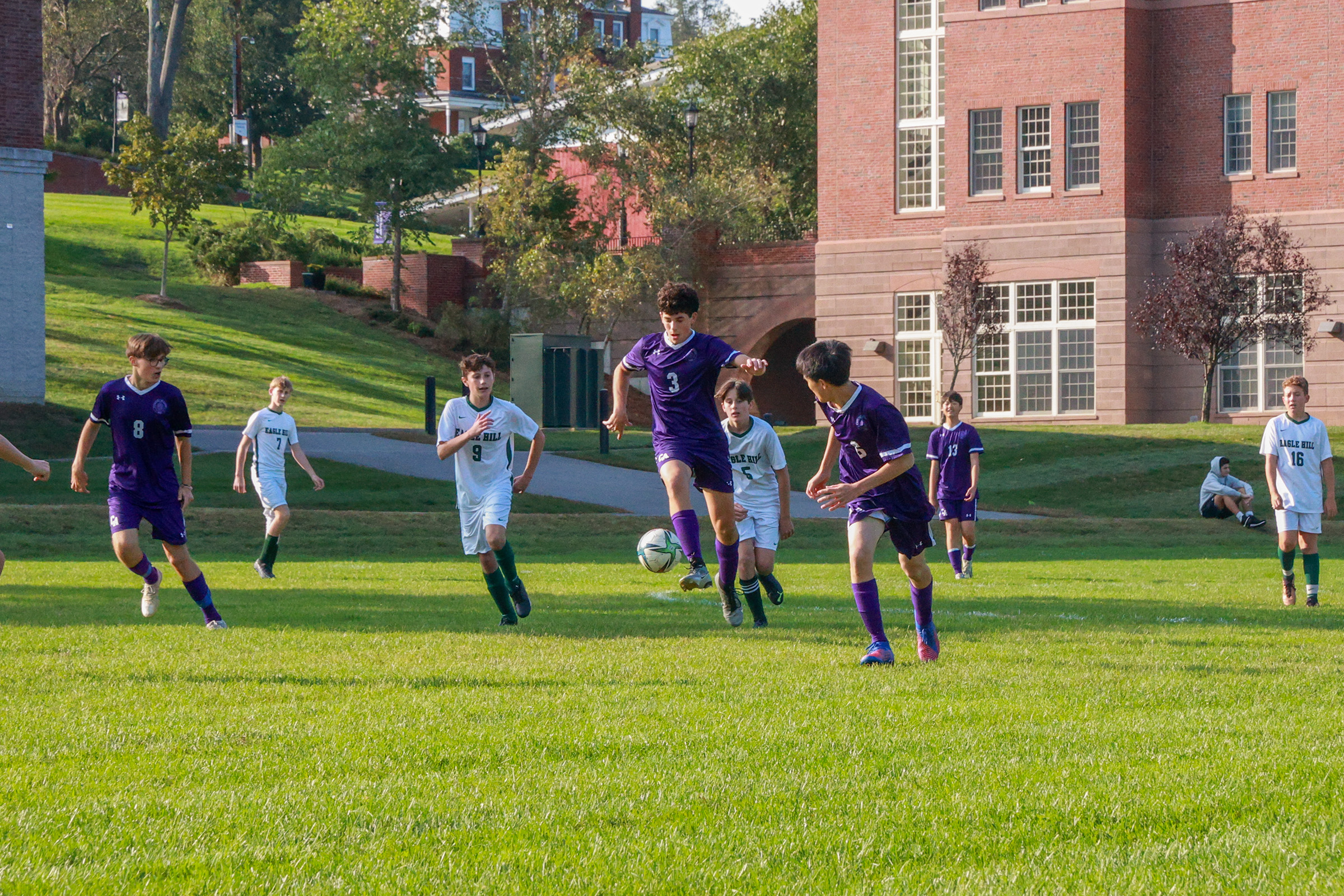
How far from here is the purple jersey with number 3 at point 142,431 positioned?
11070 mm

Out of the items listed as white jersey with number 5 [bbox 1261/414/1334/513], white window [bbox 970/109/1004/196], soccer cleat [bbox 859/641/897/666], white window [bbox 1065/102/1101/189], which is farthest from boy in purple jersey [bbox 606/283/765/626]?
white window [bbox 970/109/1004/196]

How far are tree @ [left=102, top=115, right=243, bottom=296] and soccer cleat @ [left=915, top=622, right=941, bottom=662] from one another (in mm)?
44811

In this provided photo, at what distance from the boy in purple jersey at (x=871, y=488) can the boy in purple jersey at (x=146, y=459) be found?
15.6 feet

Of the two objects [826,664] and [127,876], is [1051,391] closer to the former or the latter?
[826,664]

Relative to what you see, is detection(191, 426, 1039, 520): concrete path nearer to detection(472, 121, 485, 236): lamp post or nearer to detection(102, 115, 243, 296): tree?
detection(102, 115, 243, 296): tree

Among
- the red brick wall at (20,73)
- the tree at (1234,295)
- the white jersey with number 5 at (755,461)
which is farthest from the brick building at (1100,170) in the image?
the white jersey with number 5 at (755,461)

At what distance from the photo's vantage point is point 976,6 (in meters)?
43.0

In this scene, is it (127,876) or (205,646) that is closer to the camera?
(127,876)

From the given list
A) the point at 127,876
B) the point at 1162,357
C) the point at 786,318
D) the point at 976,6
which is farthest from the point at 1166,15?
the point at 127,876

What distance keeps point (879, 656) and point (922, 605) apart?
0.44m

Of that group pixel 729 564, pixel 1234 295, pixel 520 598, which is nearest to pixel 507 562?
pixel 520 598

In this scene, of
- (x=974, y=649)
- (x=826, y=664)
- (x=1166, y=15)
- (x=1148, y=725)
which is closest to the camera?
(x=1148, y=725)

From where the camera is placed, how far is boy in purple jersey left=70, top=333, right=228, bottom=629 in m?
11.1

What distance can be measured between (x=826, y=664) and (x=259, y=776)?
395cm
